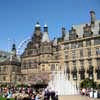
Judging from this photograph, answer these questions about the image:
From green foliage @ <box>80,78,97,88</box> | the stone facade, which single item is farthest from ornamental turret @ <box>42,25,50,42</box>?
green foliage @ <box>80,78,97,88</box>

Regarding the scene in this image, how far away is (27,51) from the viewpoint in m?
71.4

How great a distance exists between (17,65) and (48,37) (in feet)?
44.1

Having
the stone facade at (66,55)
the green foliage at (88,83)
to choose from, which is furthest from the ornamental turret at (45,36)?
the green foliage at (88,83)

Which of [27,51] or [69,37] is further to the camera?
[27,51]

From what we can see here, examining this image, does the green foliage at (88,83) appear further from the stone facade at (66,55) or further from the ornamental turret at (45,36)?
the ornamental turret at (45,36)

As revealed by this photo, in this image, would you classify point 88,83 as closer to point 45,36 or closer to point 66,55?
point 66,55

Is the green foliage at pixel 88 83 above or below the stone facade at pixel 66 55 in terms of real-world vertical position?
below

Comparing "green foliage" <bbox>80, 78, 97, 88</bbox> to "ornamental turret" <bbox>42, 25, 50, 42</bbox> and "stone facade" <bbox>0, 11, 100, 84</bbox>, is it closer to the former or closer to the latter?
"stone facade" <bbox>0, 11, 100, 84</bbox>

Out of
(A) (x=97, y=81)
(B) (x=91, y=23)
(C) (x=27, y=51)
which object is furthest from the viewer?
(C) (x=27, y=51)

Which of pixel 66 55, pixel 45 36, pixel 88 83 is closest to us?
pixel 88 83

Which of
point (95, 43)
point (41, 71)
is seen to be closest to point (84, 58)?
point (95, 43)

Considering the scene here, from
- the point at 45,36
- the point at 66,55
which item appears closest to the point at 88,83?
the point at 66,55

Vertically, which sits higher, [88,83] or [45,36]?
[45,36]

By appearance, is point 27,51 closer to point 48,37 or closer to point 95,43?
point 48,37
